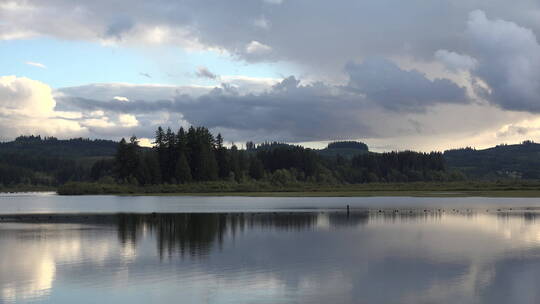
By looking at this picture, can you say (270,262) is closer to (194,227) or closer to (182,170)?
(194,227)

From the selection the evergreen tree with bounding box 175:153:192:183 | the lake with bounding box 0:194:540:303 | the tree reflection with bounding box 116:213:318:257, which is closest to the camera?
the lake with bounding box 0:194:540:303

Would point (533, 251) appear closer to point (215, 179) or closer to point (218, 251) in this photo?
point (218, 251)

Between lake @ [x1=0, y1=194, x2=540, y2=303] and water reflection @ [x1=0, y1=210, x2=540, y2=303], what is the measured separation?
7cm

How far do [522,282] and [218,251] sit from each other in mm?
20757

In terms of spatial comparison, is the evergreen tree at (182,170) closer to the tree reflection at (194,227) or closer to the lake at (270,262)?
the tree reflection at (194,227)

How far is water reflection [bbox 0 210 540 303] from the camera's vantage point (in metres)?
29.1

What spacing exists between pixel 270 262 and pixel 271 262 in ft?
0.20

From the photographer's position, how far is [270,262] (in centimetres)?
3922

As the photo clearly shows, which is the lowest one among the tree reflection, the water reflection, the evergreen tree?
the water reflection

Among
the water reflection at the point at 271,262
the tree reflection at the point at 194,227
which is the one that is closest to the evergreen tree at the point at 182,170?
the tree reflection at the point at 194,227

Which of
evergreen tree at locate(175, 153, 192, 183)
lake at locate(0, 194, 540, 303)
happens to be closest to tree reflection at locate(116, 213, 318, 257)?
lake at locate(0, 194, 540, 303)

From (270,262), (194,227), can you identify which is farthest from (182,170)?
(270,262)

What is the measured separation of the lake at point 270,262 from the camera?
29.0m

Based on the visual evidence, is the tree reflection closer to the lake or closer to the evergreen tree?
the lake
